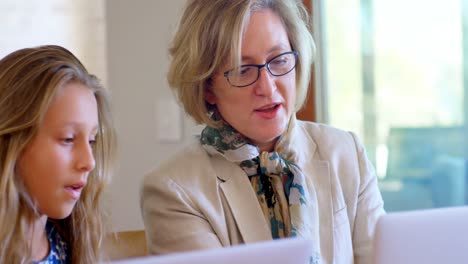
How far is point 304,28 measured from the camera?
1.75 meters

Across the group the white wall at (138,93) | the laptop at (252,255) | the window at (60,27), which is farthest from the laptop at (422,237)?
the window at (60,27)

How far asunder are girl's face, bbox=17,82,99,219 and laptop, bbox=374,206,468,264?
0.47 metres

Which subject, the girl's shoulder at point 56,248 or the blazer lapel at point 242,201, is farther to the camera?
the blazer lapel at point 242,201

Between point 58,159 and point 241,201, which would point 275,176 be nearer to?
point 241,201

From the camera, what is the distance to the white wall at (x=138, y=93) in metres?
3.00

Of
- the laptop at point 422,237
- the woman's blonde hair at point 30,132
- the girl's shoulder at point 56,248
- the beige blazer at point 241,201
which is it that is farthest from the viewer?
the beige blazer at point 241,201

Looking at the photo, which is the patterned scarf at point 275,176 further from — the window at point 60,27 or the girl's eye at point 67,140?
the window at point 60,27

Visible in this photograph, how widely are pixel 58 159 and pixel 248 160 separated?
53 centimetres

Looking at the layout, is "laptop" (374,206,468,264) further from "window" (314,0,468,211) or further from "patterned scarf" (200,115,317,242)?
"window" (314,0,468,211)

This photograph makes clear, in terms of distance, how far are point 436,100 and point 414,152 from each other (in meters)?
0.22

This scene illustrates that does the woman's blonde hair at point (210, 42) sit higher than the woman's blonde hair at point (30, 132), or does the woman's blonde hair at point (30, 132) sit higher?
the woman's blonde hair at point (210, 42)

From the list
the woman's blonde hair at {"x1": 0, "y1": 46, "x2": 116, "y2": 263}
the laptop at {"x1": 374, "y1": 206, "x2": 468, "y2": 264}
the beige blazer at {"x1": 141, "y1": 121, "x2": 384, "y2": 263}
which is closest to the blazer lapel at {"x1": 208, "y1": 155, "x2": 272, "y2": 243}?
the beige blazer at {"x1": 141, "y1": 121, "x2": 384, "y2": 263}

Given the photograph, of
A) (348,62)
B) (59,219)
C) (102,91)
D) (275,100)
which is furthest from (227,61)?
(348,62)

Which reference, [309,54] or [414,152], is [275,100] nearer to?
[309,54]
